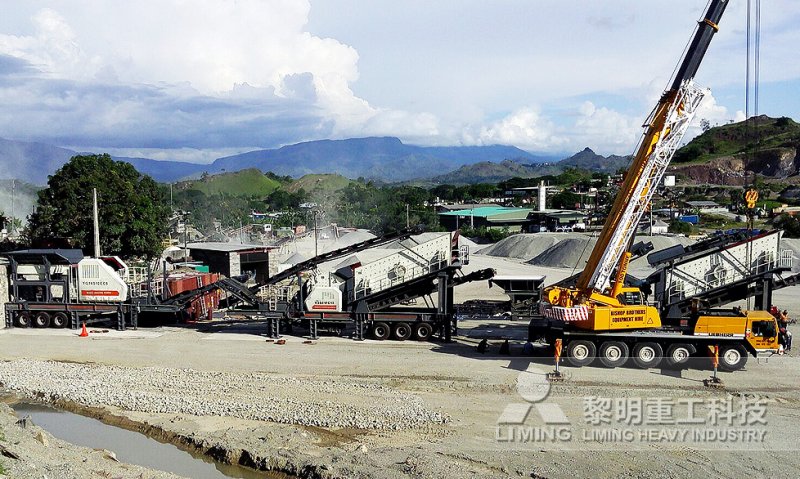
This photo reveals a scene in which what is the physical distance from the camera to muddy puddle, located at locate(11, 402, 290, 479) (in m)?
14.9

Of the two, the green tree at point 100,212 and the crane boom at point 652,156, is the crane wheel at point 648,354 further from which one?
the green tree at point 100,212

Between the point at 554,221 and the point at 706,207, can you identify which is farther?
the point at 706,207

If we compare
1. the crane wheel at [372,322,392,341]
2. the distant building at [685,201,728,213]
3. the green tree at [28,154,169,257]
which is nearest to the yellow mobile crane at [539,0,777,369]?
the crane wheel at [372,322,392,341]

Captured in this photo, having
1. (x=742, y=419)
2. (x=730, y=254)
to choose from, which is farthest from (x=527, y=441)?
(x=730, y=254)

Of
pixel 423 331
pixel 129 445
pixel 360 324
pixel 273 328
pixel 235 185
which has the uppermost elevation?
pixel 235 185

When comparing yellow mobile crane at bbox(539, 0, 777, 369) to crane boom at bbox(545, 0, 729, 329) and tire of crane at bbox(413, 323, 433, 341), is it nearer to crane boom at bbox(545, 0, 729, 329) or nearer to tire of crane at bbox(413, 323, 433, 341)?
crane boom at bbox(545, 0, 729, 329)

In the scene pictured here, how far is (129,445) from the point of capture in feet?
53.5

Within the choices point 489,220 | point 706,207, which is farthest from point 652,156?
point 706,207

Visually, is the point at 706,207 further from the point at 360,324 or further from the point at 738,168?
the point at 360,324

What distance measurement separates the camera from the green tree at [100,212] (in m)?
41.9

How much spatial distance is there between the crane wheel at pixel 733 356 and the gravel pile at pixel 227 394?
958cm

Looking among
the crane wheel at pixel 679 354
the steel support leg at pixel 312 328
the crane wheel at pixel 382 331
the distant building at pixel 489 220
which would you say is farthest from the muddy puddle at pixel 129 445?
the distant building at pixel 489 220

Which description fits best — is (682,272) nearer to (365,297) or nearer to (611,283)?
(611,283)

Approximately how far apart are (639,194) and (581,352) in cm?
517
